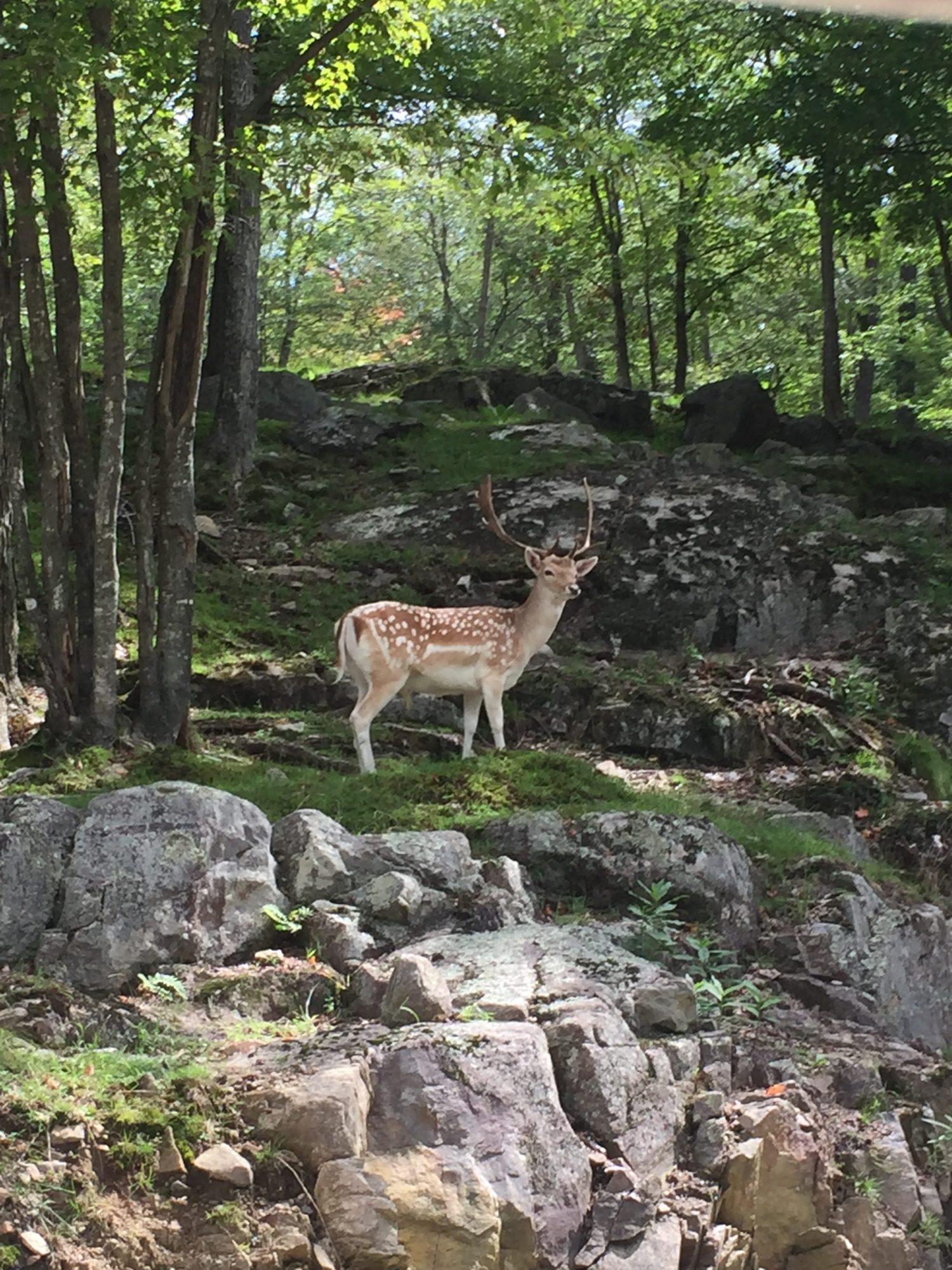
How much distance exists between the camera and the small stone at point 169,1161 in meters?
4.45

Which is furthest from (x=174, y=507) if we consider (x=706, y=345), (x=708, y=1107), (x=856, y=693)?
(x=706, y=345)

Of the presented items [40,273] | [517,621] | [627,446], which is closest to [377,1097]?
[517,621]

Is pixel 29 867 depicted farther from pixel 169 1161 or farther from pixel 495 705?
pixel 495 705

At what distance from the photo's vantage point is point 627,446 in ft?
56.3

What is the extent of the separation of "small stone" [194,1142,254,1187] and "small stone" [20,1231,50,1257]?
1.90ft

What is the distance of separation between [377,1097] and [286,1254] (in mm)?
713

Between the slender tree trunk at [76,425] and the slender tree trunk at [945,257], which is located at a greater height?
the slender tree trunk at [945,257]

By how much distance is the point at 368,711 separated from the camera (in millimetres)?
8734

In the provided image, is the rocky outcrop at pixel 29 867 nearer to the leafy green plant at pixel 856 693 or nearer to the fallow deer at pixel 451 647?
the fallow deer at pixel 451 647

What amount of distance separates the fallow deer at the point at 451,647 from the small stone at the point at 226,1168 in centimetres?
415

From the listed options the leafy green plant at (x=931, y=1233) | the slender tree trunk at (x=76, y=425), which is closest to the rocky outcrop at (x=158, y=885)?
the slender tree trunk at (x=76, y=425)

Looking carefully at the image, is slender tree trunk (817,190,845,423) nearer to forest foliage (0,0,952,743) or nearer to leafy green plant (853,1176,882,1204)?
forest foliage (0,0,952,743)

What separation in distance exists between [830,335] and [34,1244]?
18.6 meters

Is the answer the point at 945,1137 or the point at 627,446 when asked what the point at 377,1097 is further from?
the point at 627,446
